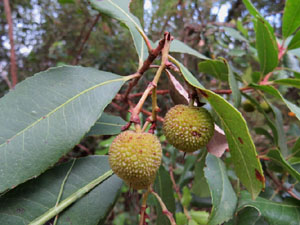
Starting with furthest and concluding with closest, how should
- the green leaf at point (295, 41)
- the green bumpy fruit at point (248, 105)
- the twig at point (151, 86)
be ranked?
the green bumpy fruit at point (248, 105) → the green leaf at point (295, 41) → the twig at point (151, 86)

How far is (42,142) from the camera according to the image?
24.1 inches

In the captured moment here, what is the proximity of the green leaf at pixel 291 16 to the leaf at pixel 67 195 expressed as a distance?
36.3 inches

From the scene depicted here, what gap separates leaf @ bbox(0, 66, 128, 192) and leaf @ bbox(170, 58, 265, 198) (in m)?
0.29

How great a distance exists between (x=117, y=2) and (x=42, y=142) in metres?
0.59

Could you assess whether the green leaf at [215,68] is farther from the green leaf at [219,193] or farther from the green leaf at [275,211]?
the green leaf at [275,211]

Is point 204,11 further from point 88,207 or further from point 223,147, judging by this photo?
point 88,207

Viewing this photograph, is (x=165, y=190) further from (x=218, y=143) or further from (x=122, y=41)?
(x=122, y=41)

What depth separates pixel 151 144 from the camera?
0.64m

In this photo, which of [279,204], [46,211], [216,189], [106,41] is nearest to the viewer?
[46,211]

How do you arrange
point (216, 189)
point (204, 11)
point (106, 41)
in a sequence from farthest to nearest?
point (106, 41), point (204, 11), point (216, 189)

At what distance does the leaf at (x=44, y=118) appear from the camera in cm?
58

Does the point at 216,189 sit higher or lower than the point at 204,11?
lower

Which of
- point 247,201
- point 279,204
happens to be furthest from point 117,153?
point 279,204

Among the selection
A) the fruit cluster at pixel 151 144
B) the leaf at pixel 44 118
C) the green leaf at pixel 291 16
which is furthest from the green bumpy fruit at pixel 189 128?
the green leaf at pixel 291 16
